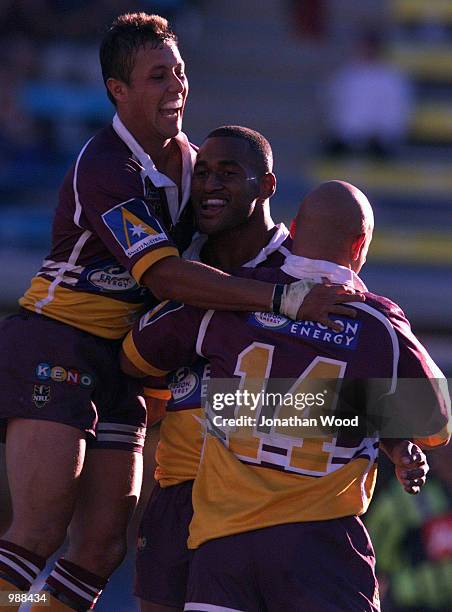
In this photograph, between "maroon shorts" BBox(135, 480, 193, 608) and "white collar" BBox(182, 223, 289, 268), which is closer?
"maroon shorts" BBox(135, 480, 193, 608)

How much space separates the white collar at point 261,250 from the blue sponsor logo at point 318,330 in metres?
0.46

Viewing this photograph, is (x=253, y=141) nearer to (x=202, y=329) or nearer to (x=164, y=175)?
(x=164, y=175)

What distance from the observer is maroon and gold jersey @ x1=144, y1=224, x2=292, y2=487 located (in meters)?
3.66

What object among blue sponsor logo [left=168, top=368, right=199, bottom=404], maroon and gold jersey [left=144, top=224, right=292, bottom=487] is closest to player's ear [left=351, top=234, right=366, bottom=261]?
maroon and gold jersey [left=144, top=224, right=292, bottom=487]

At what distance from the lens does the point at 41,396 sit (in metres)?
3.80

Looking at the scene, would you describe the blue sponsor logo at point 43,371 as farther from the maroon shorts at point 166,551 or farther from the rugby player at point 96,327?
the maroon shorts at point 166,551

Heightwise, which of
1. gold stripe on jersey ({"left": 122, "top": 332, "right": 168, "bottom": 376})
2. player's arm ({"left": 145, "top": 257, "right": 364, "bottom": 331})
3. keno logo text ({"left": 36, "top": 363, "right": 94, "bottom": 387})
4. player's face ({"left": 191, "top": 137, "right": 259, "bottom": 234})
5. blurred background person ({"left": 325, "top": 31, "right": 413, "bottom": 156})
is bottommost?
keno logo text ({"left": 36, "top": 363, "right": 94, "bottom": 387})

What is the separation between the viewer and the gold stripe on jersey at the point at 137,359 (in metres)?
3.63

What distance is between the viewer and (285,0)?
12164 millimetres

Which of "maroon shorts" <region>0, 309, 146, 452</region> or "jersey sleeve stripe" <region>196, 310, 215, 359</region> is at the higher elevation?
"jersey sleeve stripe" <region>196, 310, 215, 359</region>

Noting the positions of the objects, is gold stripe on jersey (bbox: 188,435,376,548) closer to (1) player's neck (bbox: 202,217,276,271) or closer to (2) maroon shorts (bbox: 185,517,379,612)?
(2) maroon shorts (bbox: 185,517,379,612)

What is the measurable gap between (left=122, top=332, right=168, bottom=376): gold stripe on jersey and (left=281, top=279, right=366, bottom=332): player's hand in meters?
0.51

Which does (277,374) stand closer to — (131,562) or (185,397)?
(185,397)

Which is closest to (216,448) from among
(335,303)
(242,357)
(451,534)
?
(242,357)
